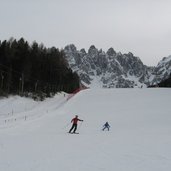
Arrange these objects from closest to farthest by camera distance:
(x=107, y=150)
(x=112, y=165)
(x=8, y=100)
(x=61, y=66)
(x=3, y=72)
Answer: (x=112, y=165) < (x=107, y=150) < (x=8, y=100) < (x=3, y=72) < (x=61, y=66)

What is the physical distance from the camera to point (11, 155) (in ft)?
45.8

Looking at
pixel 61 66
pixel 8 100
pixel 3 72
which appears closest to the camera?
pixel 8 100

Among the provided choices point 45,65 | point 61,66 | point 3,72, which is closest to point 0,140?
point 3,72

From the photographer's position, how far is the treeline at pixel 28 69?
217 ft

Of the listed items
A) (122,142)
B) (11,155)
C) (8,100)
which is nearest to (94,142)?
(122,142)

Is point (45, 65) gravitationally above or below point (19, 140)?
above

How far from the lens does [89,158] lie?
13703 millimetres

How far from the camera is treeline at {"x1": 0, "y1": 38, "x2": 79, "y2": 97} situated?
66188 mm

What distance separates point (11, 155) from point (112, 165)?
174 inches

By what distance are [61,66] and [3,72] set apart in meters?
29.4

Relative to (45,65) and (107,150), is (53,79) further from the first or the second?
(107,150)

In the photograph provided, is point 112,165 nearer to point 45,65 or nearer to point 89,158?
point 89,158

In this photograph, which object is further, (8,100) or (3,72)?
(3,72)

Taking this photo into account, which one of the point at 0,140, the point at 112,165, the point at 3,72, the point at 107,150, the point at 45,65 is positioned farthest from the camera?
the point at 45,65
